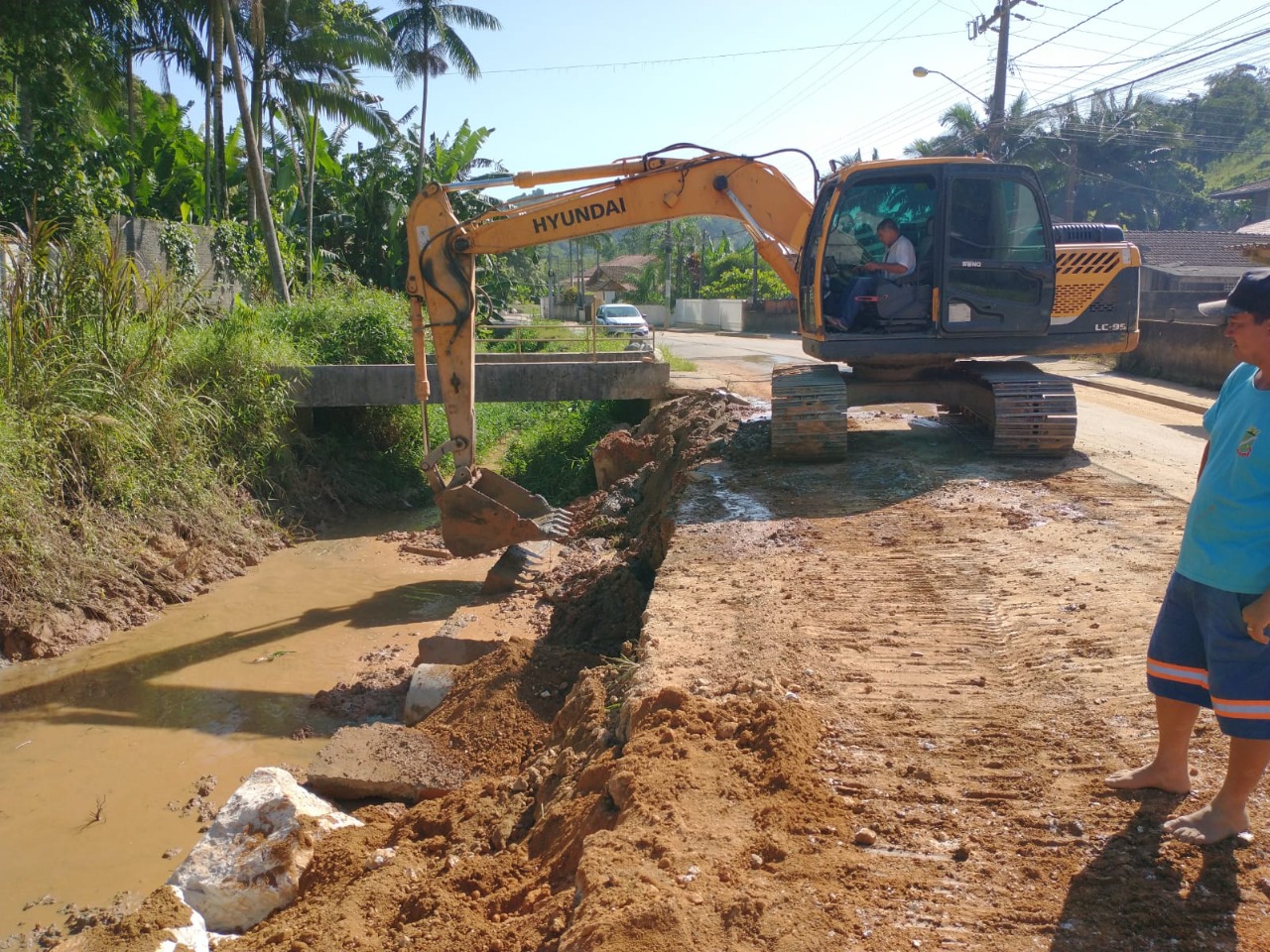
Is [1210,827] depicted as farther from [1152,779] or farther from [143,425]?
[143,425]

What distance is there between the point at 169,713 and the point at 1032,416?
24.5 ft

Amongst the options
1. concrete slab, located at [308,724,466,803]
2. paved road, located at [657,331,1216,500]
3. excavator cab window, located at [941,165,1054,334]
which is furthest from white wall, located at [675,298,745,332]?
concrete slab, located at [308,724,466,803]

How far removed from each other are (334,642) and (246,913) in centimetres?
497

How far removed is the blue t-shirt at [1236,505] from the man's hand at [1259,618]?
10 centimetres

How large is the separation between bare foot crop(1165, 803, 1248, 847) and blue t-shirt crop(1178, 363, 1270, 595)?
27.6 inches

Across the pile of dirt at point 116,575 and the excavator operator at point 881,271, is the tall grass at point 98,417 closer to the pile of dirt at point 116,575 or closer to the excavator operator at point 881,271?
the pile of dirt at point 116,575

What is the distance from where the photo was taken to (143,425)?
1052 centimetres

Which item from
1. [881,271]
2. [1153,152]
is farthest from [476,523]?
[1153,152]

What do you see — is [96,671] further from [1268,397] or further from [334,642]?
[1268,397]

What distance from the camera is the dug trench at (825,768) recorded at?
117 inches

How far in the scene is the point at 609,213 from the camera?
366 inches

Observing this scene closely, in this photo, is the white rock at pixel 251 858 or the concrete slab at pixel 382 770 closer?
the white rock at pixel 251 858

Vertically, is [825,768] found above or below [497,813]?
above

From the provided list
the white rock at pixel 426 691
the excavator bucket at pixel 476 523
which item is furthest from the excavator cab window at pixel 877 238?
the white rock at pixel 426 691
